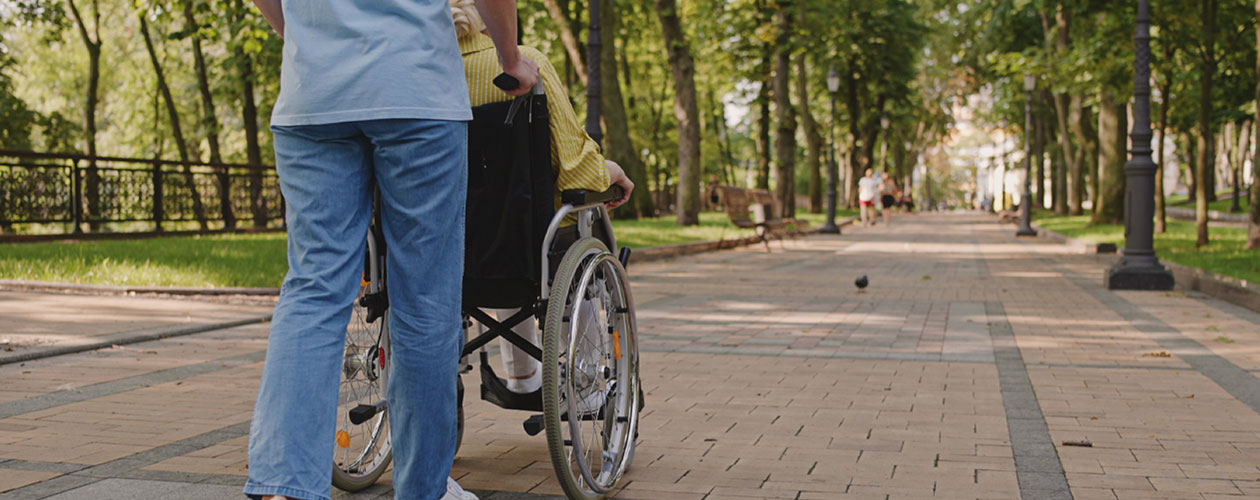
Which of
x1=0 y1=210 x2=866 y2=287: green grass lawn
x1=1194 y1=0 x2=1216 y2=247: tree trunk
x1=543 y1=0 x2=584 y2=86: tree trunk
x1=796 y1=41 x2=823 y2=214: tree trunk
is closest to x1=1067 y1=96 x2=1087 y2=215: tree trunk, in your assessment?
x1=796 y1=41 x2=823 y2=214: tree trunk

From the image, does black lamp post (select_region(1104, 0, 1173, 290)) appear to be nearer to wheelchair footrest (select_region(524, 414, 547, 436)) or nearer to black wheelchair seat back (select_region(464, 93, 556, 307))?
black wheelchair seat back (select_region(464, 93, 556, 307))

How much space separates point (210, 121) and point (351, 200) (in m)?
28.9

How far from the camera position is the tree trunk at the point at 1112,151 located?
1017 inches

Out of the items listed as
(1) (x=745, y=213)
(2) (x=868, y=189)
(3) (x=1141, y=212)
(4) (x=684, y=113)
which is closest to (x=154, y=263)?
(3) (x=1141, y=212)

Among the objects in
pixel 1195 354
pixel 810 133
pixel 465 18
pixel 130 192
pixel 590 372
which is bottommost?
pixel 1195 354

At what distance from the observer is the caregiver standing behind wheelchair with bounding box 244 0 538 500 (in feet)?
8.41

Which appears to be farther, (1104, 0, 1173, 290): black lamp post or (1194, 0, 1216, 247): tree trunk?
(1194, 0, 1216, 247): tree trunk

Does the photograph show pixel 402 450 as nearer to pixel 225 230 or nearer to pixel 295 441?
pixel 295 441

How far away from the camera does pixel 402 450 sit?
2920 millimetres

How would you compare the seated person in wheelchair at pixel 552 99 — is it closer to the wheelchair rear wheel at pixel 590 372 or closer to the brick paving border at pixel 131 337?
the wheelchair rear wheel at pixel 590 372

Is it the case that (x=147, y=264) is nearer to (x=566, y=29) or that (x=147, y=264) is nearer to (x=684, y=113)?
(x=566, y=29)

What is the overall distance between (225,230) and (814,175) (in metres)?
28.3

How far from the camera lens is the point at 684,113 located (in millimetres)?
25250

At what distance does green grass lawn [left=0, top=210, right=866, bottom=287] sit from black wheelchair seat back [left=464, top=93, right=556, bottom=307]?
6984 millimetres
